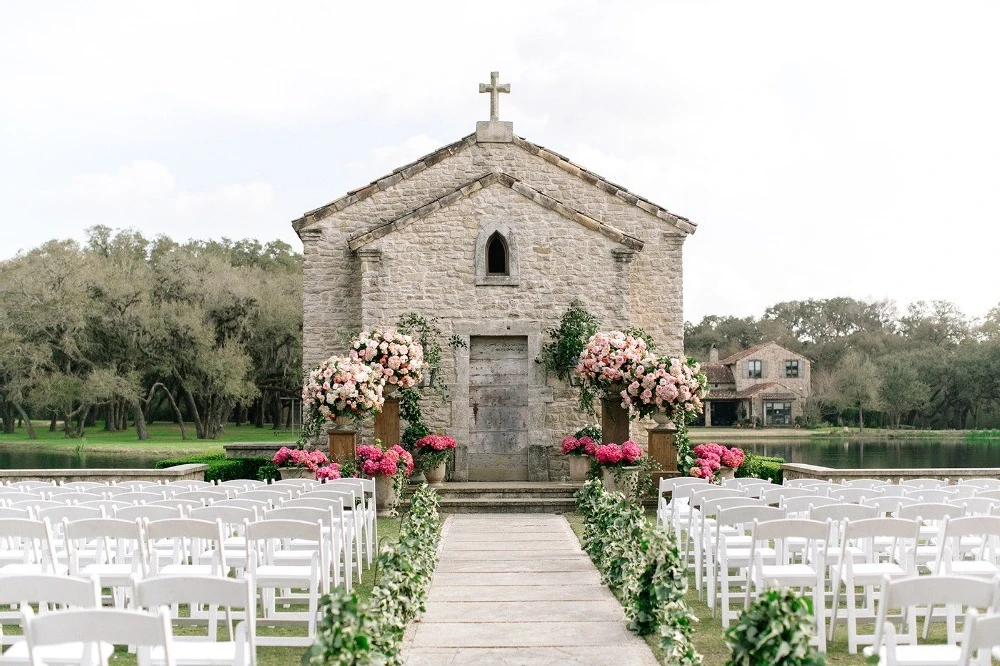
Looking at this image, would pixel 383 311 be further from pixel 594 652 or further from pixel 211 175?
pixel 211 175

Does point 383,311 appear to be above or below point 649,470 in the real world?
above

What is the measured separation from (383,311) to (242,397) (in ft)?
87.4

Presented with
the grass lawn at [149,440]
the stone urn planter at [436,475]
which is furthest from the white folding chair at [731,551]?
the grass lawn at [149,440]

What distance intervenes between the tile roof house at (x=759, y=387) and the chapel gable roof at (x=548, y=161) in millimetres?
44191

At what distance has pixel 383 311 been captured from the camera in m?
18.2

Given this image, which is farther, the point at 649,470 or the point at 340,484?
the point at 649,470

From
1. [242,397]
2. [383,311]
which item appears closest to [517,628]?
[383,311]

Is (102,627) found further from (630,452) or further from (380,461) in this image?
(630,452)

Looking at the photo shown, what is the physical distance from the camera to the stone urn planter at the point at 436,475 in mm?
16797

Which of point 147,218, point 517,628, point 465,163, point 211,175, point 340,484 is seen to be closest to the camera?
point 517,628

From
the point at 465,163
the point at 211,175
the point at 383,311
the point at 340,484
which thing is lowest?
the point at 340,484

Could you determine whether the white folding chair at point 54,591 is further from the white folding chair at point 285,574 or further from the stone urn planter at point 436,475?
the stone urn planter at point 436,475

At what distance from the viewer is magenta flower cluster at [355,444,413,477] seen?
14.9m

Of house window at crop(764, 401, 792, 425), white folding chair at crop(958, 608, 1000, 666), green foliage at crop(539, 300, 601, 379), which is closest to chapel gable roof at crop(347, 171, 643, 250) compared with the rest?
green foliage at crop(539, 300, 601, 379)
